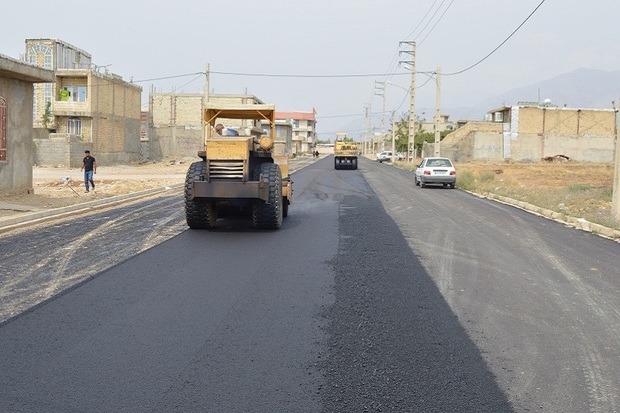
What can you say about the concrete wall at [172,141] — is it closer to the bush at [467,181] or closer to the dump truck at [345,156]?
the dump truck at [345,156]

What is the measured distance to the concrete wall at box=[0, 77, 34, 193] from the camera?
20219mm

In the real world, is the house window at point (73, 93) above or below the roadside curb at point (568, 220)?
above

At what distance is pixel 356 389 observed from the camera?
200 inches

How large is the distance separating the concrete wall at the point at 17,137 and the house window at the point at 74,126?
34336 mm

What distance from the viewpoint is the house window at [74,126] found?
5449 centimetres

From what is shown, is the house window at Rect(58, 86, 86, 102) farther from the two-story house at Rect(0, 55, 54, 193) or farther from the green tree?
the two-story house at Rect(0, 55, 54, 193)

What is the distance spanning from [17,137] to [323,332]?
17.3m

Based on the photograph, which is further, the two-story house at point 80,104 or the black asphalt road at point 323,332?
the two-story house at point 80,104

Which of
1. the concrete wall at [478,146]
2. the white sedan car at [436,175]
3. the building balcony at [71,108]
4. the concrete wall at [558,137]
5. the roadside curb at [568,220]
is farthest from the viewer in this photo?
the concrete wall at [558,137]

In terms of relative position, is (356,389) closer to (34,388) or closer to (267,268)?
(34,388)

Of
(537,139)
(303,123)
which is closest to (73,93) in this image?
(537,139)

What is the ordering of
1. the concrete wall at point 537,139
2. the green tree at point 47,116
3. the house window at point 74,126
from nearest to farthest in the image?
the house window at point 74,126
the green tree at point 47,116
the concrete wall at point 537,139

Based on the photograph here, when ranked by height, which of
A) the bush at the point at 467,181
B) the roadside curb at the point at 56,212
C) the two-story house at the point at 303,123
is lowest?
the roadside curb at the point at 56,212

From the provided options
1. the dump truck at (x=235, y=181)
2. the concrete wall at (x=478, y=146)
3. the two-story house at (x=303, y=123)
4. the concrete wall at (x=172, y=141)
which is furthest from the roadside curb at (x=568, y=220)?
the two-story house at (x=303, y=123)
